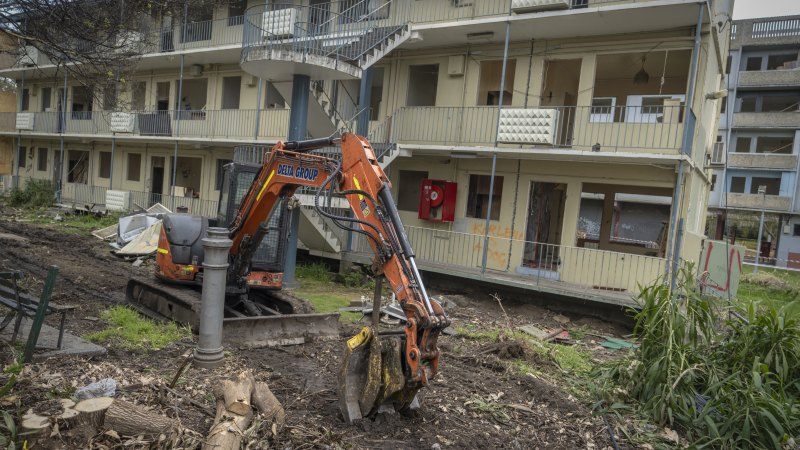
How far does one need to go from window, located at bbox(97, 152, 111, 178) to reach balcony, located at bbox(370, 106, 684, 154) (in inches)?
624

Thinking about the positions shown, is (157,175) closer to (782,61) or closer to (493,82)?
(493,82)

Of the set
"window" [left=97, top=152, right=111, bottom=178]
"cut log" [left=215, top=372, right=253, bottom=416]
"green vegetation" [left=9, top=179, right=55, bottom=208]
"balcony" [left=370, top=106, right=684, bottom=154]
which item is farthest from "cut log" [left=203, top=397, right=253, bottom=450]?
"window" [left=97, top=152, right=111, bottom=178]

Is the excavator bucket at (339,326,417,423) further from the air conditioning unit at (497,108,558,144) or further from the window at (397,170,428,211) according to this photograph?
the window at (397,170,428,211)

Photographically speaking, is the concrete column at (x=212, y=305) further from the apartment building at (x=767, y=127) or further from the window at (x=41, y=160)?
the apartment building at (x=767, y=127)

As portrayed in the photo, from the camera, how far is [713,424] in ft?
Result: 19.1

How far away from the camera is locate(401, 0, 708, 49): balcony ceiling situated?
37.9 ft

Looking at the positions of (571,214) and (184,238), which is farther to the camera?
(571,214)

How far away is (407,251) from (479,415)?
6.87 ft

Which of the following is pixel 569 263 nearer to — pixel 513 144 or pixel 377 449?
pixel 513 144

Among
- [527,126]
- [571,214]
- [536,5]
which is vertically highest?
[536,5]

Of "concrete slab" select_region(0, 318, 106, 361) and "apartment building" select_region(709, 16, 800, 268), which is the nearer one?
"concrete slab" select_region(0, 318, 106, 361)

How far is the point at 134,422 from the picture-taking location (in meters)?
4.38

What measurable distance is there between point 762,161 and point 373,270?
3807cm

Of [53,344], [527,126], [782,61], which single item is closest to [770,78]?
[782,61]
